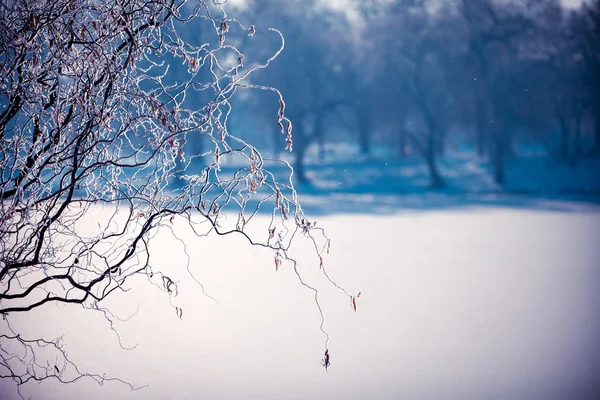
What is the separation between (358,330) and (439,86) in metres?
13.6

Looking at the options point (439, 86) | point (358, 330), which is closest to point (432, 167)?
point (439, 86)

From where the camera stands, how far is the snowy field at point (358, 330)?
10.5 ft

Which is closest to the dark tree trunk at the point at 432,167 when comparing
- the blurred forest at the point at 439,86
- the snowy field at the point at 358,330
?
the blurred forest at the point at 439,86

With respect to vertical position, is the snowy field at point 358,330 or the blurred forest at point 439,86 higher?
the blurred forest at point 439,86

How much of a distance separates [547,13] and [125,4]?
15877 mm

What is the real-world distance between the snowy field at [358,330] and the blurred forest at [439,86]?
9.45 m

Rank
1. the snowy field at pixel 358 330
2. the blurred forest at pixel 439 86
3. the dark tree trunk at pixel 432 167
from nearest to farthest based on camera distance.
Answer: the snowy field at pixel 358 330, the dark tree trunk at pixel 432 167, the blurred forest at pixel 439 86

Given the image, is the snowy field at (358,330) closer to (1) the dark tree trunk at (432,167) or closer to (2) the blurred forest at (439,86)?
(1) the dark tree trunk at (432,167)

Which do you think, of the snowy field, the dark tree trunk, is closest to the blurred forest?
the dark tree trunk

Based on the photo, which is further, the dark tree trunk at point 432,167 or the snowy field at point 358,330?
the dark tree trunk at point 432,167

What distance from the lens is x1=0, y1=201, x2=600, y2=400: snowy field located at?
320 cm

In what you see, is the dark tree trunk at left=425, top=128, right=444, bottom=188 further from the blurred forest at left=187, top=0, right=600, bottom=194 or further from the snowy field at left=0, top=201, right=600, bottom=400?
the snowy field at left=0, top=201, right=600, bottom=400

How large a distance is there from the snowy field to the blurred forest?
9451mm

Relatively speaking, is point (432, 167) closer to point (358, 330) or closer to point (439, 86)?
point (439, 86)
